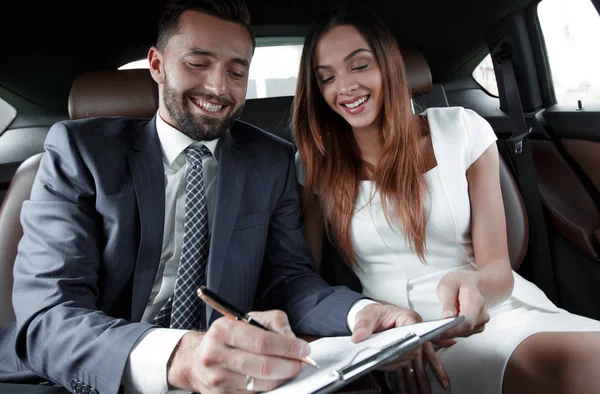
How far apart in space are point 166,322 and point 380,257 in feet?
2.21

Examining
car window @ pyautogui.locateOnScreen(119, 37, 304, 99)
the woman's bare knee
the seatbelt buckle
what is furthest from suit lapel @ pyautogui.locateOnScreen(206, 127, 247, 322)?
the seatbelt buckle

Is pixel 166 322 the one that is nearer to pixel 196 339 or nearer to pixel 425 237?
pixel 196 339

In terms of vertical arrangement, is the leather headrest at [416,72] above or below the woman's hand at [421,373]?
above

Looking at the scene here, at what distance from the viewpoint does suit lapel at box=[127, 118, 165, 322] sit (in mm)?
1334

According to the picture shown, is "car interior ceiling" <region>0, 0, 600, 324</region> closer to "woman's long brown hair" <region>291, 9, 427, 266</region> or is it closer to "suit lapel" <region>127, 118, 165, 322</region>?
"woman's long brown hair" <region>291, 9, 427, 266</region>

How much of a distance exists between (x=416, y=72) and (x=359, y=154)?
1.54ft

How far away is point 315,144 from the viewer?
1.78 m

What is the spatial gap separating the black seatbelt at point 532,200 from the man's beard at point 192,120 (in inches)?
47.6

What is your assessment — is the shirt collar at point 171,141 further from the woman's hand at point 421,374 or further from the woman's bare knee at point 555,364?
the woman's bare knee at point 555,364

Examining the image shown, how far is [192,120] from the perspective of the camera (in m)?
1.49

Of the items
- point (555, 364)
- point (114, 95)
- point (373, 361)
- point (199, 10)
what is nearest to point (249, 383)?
point (373, 361)

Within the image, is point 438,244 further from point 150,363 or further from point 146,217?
point 150,363

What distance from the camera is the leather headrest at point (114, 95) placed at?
178 centimetres

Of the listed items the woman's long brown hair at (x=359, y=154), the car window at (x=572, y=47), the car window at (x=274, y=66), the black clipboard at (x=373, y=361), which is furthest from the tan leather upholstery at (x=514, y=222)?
the black clipboard at (x=373, y=361)
